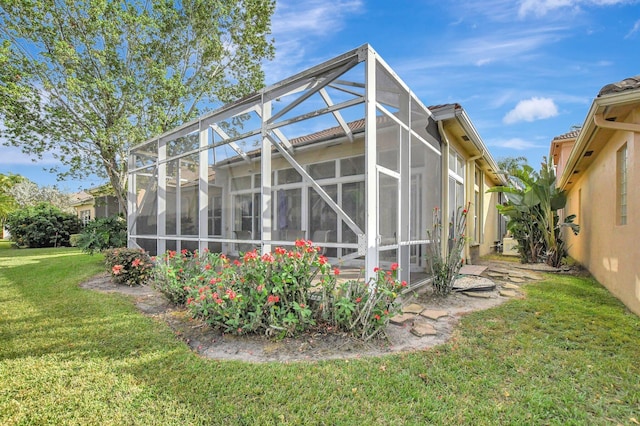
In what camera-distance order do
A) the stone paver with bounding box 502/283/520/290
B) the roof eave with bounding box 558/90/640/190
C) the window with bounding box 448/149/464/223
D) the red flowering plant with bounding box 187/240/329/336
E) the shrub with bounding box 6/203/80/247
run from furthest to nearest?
the shrub with bounding box 6/203/80/247 < the window with bounding box 448/149/464/223 < the stone paver with bounding box 502/283/520/290 < the roof eave with bounding box 558/90/640/190 < the red flowering plant with bounding box 187/240/329/336

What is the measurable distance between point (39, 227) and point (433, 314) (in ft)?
87.4

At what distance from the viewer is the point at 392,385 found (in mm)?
3043

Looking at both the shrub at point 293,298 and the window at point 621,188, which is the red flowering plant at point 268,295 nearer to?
the shrub at point 293,298

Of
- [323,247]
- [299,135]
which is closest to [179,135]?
[299,135]

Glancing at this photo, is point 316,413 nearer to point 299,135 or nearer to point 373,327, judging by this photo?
point 373,327

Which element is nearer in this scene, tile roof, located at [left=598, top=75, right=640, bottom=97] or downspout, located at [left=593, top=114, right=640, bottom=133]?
tile roof, located at [left=598, top=75, right=640, bottom=97]

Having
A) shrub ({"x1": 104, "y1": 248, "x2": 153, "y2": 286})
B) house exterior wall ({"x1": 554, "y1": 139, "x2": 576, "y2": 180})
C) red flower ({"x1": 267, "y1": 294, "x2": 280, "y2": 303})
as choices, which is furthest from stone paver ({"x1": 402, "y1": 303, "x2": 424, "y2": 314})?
house exterior wall ({"x1": 554, "y1": 139, "x2": 576, "y2": 180})

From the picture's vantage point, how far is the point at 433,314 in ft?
17.0

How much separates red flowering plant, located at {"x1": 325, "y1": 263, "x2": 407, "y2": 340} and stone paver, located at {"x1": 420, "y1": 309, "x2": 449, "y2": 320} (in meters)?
1.10

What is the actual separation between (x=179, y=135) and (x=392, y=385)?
27.3ft

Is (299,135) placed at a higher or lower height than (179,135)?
lower

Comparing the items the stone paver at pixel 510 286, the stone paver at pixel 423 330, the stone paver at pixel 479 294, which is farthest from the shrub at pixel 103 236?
the stone paver at pixel 510 286

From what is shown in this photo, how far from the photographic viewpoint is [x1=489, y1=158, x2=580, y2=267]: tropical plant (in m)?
10.1

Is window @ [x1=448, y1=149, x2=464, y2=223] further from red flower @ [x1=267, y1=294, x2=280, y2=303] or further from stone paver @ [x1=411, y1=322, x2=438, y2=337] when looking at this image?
red flower @ [x1=267, y1=294, x2=280, y2=303]
